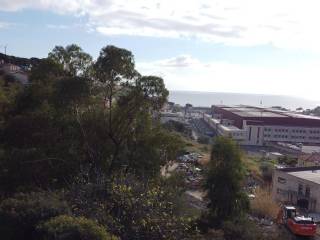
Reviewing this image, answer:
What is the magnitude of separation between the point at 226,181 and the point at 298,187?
8900 mm

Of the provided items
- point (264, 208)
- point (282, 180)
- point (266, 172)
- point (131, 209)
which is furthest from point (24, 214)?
point (266, 172)

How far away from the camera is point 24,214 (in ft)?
29.7

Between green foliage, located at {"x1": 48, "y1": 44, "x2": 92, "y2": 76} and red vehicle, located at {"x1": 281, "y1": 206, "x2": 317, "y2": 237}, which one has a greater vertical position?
green foliage, located at {"x1": 48, "y1": 44, "x2": 92, "y2": 76}

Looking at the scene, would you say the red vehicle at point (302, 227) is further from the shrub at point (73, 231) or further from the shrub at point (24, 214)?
the shrub at point (73, 231)

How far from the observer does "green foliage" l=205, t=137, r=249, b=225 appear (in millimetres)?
15609

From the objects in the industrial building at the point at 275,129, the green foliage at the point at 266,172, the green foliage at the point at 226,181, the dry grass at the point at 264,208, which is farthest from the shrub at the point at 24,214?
the industrial building at the point at 275,129

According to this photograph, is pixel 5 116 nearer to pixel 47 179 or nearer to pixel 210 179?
pixel 47 179

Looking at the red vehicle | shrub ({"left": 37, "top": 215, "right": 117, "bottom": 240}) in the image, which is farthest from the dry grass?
shrub ({"left": 37, "top": 215, "right": 117, "bottom": 240})

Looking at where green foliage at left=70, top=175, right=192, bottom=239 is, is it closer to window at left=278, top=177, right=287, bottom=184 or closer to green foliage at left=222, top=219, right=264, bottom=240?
green foliage at left=222, top=219, right=264, bottom=240

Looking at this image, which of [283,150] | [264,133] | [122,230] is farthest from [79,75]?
[264,133]

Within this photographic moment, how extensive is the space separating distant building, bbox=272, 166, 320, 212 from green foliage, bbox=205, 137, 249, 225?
742cm

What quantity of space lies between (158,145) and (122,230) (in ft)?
11.9

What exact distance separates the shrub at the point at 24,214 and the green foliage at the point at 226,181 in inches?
286

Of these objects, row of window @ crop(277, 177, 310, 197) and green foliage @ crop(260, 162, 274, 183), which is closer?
row of window @ crop(277, 177, 310, 197)
